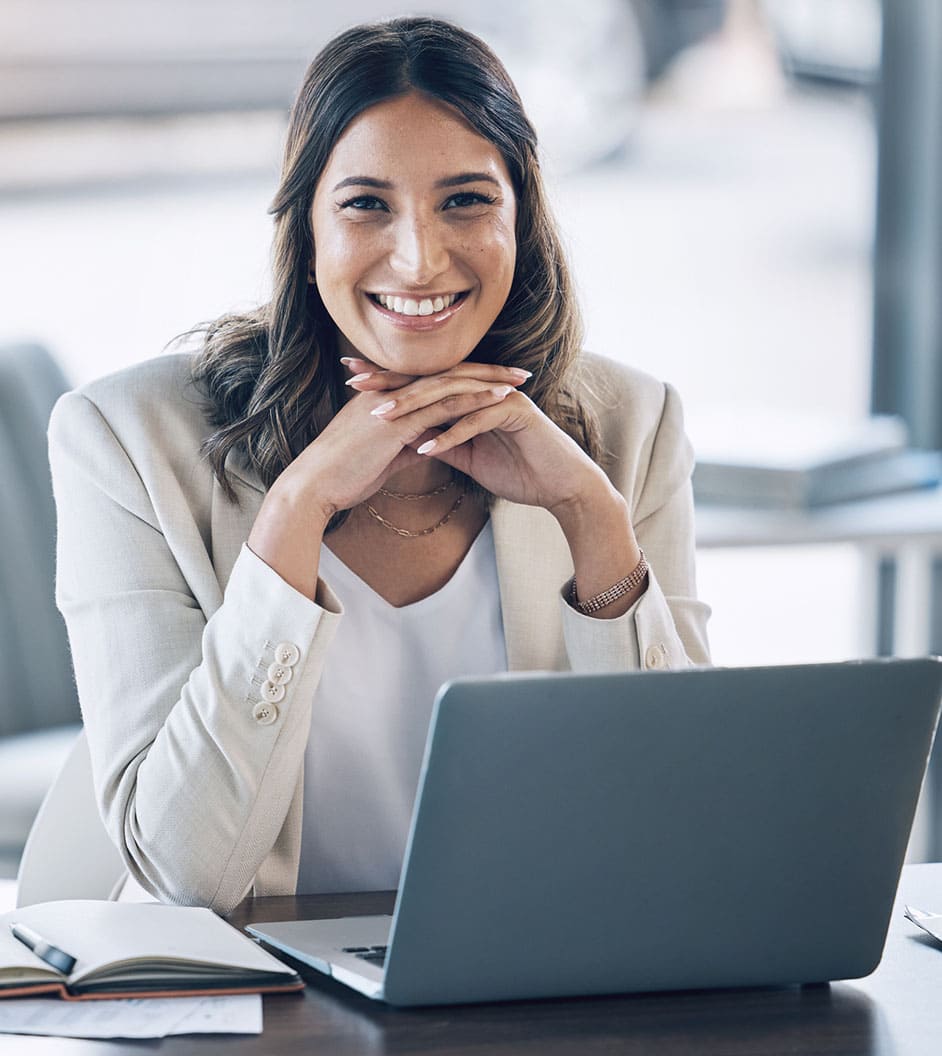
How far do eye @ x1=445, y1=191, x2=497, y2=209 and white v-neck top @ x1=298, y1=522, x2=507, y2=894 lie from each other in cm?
35

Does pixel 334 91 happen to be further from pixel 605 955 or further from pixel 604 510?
pixel 605 955

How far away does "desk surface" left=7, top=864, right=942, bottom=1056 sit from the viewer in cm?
92

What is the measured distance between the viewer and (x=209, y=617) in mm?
1438

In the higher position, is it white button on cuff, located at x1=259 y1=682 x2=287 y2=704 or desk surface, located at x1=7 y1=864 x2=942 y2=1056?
white button on cuff, located at x1=259 y1=682 x2=287 y2=704

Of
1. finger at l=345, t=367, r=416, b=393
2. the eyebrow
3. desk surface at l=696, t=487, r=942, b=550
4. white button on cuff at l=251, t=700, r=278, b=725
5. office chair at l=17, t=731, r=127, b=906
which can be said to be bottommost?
office chair at l=17, t=731, r=127, b=906

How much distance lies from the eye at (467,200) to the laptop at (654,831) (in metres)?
0.68

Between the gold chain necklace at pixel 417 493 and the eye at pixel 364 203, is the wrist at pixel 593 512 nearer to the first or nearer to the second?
the gold chain necklace at pixel 417 493

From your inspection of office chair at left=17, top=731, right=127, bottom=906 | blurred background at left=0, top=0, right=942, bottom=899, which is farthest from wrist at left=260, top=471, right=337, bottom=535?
blurred background at left=0, top=0, right=942, bottom=899

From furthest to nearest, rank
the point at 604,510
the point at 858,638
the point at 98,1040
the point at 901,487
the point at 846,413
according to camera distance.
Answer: the point at 846,413 → the point at 858,638 → the point at 901,487 → the point at 604,510 → the point at 98,1040

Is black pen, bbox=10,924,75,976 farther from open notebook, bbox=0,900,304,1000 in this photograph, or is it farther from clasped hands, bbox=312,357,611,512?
clasped hands, bbox=312,357,611,512

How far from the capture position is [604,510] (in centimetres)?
144

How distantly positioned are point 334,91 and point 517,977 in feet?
2.78

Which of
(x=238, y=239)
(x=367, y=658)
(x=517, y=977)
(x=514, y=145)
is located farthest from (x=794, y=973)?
(x=238, y=239)

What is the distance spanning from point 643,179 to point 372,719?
82.8 inches
